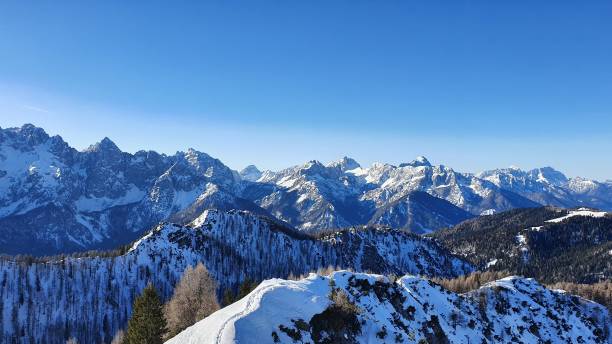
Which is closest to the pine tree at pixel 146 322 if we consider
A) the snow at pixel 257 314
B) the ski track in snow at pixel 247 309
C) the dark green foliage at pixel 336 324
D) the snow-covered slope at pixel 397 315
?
the snow-covered slope at pixel 397 315

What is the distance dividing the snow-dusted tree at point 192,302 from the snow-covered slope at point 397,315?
2884cm

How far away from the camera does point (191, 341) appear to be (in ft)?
198

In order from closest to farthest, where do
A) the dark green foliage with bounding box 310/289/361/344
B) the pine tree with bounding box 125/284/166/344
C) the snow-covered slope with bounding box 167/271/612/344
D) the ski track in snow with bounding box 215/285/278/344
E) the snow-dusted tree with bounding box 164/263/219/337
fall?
the ski track in snow with bounding box 215/285/278/344
the snow-covered slope with bounding box 167/271/612/344
the dark green foliage with bounding box 310/289/361/344
the pine tree with bounding box 125/284/166/344
the snow-dusted tree with bounding box 164/263/219/337

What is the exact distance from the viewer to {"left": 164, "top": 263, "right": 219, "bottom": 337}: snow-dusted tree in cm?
10469

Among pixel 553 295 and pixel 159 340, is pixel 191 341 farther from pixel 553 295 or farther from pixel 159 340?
pixel 553 295

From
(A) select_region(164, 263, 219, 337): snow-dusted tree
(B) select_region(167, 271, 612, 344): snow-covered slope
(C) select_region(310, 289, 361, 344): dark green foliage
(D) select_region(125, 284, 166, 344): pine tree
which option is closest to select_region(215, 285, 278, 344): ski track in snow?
(B) select_region(167, 271, 612, 344): snow-covered slope

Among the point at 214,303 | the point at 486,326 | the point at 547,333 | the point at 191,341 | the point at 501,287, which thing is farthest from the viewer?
the point at 501,287

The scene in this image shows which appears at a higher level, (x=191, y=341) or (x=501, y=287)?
(x=191, y=341)

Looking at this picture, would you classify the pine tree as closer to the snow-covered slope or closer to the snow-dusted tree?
the snow-dusted tree

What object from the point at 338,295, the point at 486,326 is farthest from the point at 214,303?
the point at 486,326

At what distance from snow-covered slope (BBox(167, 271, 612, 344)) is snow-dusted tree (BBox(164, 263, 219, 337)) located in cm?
2884

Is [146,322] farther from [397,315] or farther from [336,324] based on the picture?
[397,315]

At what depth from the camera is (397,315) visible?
324 feet

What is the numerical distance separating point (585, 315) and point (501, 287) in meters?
38.2
